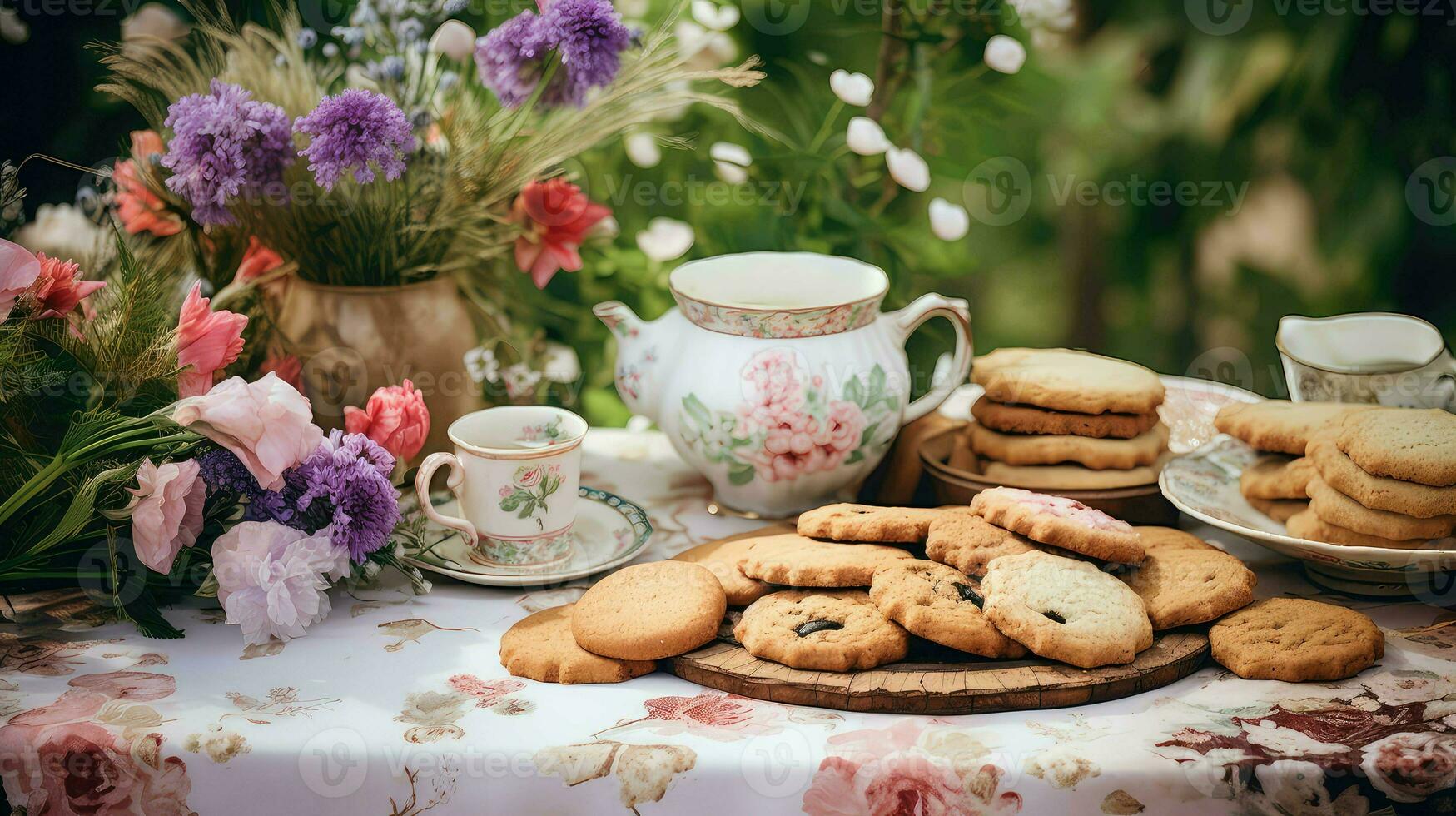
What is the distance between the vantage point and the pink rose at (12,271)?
2.73 feet

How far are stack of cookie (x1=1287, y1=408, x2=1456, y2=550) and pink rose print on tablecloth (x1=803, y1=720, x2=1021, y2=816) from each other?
0.39m

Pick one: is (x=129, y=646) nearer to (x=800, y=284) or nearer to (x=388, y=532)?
(x=388, y=532)

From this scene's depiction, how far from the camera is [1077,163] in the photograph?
4.80ft

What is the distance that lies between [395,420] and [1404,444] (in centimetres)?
84

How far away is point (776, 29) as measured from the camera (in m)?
1.43

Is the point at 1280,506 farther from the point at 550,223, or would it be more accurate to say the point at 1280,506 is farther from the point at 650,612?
the point at 550,223

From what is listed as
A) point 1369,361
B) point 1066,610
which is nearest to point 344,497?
point 1066,610

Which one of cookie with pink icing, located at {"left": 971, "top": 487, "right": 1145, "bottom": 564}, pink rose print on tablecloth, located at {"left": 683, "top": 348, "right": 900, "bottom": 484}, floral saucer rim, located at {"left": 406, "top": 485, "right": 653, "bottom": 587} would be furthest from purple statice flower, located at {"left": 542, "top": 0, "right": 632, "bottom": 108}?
cookie with pink icing, located at {"left": 971, "top": 487, "right": 1145, "bottom": 564}

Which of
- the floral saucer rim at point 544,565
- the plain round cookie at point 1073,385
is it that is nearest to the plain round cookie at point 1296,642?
the plain round cookie at point 1073,385

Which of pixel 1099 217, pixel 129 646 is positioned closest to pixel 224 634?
A: pixel 129 646

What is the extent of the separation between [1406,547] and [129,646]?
102 cm

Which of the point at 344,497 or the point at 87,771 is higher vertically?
the point at 344,497

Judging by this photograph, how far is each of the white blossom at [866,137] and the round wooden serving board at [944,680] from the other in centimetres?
75

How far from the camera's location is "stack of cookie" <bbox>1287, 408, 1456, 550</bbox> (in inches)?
35.3
